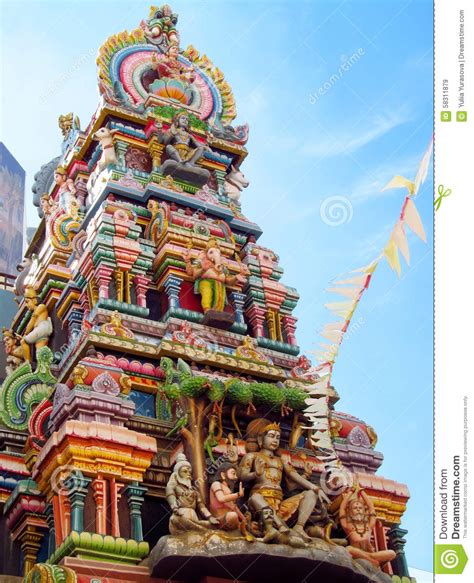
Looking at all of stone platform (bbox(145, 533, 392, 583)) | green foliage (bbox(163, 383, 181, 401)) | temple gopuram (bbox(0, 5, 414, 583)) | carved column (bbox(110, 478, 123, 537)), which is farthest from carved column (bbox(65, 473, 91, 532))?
green foliage (bbox(163, 383, 181, 401))

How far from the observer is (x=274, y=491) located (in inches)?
696

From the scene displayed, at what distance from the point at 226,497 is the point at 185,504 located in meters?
0.76

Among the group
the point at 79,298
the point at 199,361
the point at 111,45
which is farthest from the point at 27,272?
the point at 199,361

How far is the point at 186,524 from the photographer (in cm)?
1617

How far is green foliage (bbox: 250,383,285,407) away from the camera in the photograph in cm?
1927

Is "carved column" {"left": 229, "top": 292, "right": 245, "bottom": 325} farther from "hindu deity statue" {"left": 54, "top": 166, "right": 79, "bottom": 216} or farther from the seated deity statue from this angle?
"hindu deity statue" {"left": 54, "top": 166, "right": 79, "bottom": 216}

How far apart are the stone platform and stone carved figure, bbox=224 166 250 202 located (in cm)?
1225

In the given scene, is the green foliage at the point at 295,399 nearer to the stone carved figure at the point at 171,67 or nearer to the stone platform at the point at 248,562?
the stone platform at the point at 248,562

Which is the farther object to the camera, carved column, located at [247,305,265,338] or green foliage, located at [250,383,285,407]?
carved column, located at [247,305,265,338]

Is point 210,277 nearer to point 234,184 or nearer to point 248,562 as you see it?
point 234,184

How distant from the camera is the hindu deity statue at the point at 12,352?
77.8ft

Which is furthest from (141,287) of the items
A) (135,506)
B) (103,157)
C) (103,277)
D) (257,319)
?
(135,506)

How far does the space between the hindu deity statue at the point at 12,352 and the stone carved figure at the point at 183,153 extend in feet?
18.2
